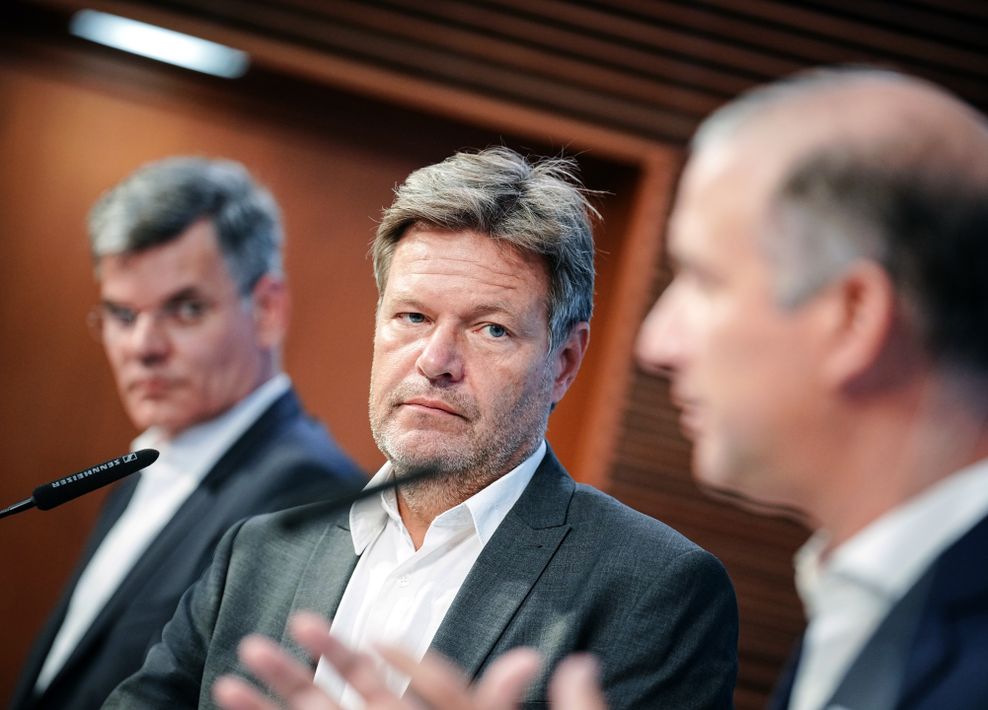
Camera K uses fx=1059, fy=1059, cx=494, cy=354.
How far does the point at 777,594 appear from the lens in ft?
12.5

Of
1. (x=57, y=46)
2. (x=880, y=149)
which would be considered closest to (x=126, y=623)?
(x=880, y=149)

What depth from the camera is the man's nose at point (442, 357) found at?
70.6 inches

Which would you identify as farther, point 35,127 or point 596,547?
point 35,127

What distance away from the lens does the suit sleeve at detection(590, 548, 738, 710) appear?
1.59 m

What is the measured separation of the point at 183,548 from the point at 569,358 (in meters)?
1.06

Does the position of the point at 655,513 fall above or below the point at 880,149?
below

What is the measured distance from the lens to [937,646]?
949mm

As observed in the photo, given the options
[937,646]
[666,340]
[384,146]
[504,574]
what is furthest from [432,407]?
[384,146]

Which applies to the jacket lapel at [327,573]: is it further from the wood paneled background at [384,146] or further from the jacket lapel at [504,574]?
the wood paneled background at [384,146]

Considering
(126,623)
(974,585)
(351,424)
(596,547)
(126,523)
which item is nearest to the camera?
(974,585)

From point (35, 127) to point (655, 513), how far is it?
8.45ft

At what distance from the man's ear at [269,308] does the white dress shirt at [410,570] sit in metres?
1.13

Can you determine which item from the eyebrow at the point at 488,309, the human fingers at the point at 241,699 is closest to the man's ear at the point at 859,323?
the human fingers at the point at 241,699

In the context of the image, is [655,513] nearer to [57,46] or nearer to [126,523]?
[126,523]
